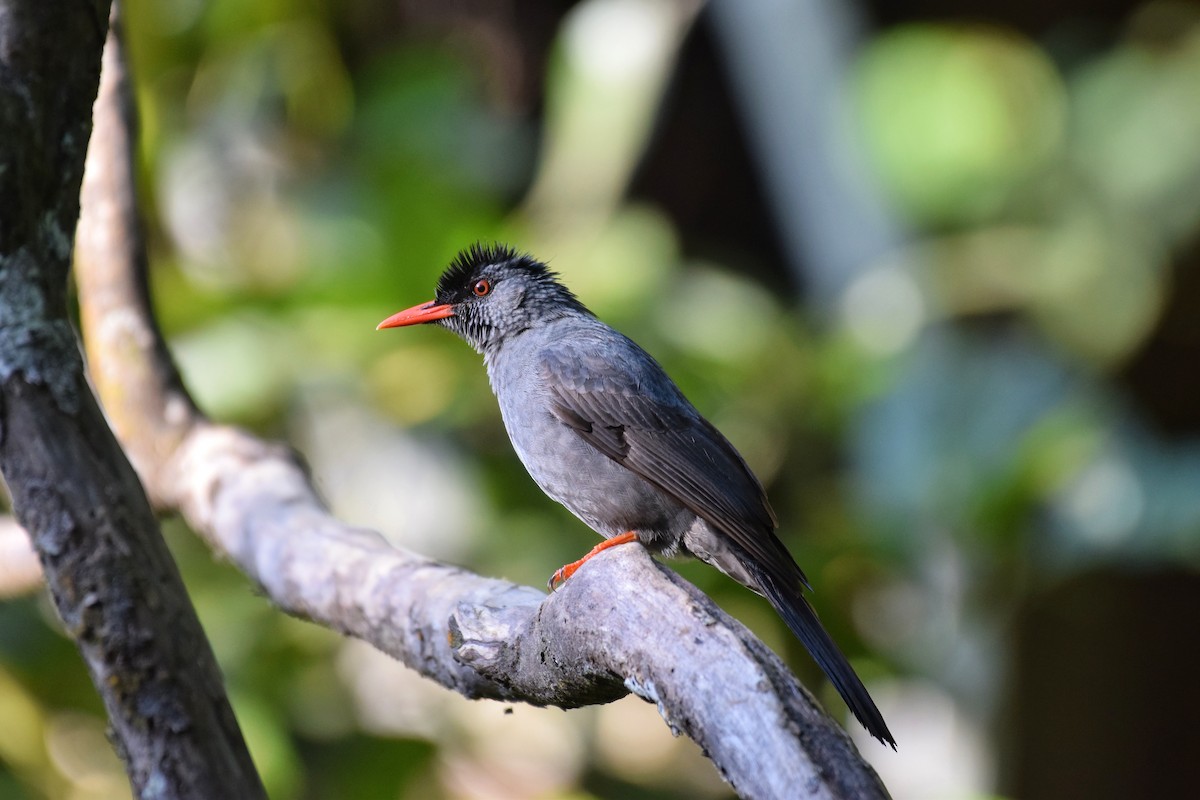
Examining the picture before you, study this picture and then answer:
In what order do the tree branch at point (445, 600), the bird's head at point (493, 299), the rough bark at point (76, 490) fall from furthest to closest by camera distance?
1. the bird's head at point (493, 299)
2. the rough bark at point (76, 490)
3. the tree branch at point (445, 600)

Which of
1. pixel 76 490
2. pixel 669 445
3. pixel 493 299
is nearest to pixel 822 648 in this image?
pixel 669 445

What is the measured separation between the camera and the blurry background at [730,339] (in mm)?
4695

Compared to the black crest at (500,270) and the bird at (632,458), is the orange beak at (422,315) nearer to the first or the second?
the black crest at (500,270)

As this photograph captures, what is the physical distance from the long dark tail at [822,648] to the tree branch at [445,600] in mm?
483

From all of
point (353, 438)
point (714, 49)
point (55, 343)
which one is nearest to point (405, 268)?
point (353, 438)

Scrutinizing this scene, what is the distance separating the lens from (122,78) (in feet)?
12.7

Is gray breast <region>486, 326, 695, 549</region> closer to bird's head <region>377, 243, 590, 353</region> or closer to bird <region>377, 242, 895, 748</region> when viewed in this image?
bird <region>377, 242, 895, 748</region>

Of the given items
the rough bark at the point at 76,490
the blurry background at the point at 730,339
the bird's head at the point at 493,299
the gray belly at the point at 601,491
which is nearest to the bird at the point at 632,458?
the gray belly at the point at 601,491

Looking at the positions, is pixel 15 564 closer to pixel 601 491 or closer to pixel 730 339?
pixel 601 491

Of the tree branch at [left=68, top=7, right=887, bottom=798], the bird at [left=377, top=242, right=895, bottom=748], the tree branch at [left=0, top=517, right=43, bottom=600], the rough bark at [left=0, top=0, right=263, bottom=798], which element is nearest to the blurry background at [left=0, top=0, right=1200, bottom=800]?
the tree branch at [left=0, top=517, right=43, bottom=600]

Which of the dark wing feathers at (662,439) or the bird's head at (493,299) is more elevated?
the bird's head at (493,299)

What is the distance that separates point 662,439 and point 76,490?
1.60 m

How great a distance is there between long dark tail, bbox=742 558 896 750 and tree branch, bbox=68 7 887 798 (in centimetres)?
48

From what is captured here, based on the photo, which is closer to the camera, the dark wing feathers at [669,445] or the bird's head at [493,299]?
the dark wing feathers at [669,445]
